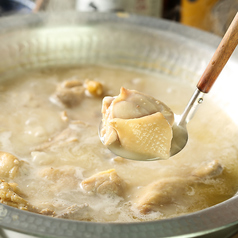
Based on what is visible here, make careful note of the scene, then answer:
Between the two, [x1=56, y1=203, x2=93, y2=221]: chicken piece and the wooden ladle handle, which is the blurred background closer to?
the wooden ladle handle

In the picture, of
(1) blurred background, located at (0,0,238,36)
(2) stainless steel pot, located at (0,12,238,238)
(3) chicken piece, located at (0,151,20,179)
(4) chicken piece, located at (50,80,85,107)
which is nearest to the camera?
(3) chicken piece, located at (0,151,20,179)

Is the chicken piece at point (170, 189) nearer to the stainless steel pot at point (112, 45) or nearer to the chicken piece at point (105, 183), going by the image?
the chicken piece at point (105, 183)

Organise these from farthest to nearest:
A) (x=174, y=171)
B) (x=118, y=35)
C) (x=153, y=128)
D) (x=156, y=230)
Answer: (x=118, y=35) < (x=174, y=171) < (x=153, y=128) < (x=156, y=230)

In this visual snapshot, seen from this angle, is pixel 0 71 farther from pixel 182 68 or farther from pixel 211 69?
pixel 211 69

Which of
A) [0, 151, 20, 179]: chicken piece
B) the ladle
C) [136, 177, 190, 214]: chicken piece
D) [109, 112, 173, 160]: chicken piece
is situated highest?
the ladle

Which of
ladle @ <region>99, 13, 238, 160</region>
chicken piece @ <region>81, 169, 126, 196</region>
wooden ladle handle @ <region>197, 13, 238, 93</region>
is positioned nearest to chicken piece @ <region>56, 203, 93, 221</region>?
chicken piece @ <region>81, 169, 126, 196</region>

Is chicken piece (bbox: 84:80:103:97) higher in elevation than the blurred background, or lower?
lower

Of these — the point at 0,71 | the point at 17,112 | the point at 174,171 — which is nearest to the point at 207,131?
the point at 174,171
